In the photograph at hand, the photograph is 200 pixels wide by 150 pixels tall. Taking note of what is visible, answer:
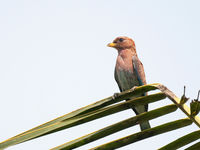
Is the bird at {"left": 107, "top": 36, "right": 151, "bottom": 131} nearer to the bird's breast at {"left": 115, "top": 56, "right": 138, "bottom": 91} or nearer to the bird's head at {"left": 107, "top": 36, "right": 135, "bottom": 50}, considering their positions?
the bird's breast at {"left": 115, "top": 56, "right": 138, "bottom": 91}

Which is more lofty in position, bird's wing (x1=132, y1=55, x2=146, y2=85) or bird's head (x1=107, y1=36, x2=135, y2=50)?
bird's head (x1=107, y1=36, x2=135, y2=50)

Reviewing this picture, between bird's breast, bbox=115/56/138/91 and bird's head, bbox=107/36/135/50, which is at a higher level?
bird's head, bbox=107/36/135/50

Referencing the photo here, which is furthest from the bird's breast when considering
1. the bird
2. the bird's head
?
the bird's head

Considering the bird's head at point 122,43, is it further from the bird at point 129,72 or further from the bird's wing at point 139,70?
the bird's wing at point 139,70

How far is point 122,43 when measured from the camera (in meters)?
8.03

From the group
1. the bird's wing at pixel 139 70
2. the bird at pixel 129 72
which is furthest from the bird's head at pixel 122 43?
the bird's wing at pixel 139 70

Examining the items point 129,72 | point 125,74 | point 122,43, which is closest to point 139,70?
point 129,72

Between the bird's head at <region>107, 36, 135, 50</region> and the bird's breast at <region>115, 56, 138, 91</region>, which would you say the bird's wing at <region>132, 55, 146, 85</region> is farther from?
the bird's head at <region>107, 36, 135, 50</region>

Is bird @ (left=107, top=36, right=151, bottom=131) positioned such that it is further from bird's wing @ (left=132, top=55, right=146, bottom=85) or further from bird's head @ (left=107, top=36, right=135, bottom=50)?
bird's head @ (left=107, top=36, right=135, bottom=50)

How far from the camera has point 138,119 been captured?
6.77ft

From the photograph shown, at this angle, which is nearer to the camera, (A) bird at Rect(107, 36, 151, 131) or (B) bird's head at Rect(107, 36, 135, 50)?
(A) bird at Rect(107, 36, 151, 131)

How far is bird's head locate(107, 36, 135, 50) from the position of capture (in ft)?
26.0

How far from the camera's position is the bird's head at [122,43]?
793cm

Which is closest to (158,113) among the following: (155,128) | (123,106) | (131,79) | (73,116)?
(155,128)
